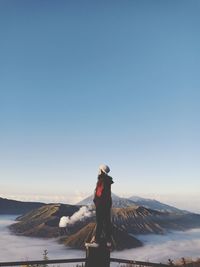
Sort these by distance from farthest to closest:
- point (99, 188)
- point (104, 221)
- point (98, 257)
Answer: point (99, 188), point (104, 221), point (98, 257)

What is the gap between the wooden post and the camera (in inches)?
391

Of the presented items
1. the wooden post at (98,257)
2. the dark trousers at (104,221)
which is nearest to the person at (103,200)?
the dark trousers at (104,221)

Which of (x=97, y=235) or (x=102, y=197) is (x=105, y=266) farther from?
(x=102, y=197)

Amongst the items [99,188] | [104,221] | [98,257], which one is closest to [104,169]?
[99,188]

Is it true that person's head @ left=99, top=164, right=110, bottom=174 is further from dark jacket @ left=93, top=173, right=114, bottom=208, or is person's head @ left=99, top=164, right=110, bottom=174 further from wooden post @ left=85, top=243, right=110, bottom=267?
wooden post @ left=85, top=243, right=110, bottom=267

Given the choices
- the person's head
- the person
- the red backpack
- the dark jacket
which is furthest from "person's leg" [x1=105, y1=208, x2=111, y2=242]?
the person's head

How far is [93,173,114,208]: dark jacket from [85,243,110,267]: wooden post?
1.01m

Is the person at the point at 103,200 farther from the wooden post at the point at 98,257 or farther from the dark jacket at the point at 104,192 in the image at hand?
the wooden post at the point at 98,257

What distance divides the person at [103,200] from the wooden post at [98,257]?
16.6 inches

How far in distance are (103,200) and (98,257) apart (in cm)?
136

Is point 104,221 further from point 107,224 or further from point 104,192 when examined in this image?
point 104,192

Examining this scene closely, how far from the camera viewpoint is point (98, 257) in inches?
393

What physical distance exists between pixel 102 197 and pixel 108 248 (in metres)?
1.21

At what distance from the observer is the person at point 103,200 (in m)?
10.6
